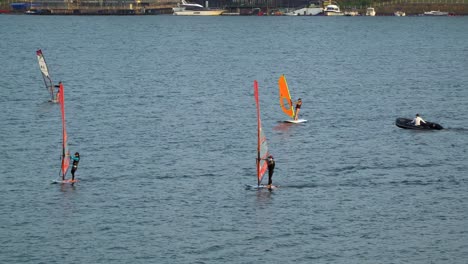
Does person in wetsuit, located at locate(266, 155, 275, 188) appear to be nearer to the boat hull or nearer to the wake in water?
the boat hull

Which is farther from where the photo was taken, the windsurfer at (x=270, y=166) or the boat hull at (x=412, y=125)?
the boat hull at (x=412, y=125)

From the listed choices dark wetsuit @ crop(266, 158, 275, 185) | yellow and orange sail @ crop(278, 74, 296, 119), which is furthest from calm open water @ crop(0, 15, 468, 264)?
yellow and orange sail @ crop(278, 74, 296, 119)

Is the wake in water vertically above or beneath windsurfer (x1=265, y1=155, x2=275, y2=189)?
beneath

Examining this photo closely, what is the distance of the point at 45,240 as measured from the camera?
64.3m

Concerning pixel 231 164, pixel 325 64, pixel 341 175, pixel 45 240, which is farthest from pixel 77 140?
pixel 325 64

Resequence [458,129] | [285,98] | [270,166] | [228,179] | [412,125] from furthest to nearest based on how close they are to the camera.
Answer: [285,98] → [458,129] → [412,125] → [228,179] → [270,166]

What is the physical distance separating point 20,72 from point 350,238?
101990mm

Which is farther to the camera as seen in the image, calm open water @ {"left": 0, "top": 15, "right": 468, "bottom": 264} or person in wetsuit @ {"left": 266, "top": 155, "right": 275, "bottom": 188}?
person in wetsuit @ {"left": 266, "top": 155, "right": 275, "bottom": 188}

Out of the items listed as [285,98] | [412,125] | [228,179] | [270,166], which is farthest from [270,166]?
[285,98]

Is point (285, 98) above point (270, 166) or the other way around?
above

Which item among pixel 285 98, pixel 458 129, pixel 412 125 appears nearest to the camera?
pixel 412 125

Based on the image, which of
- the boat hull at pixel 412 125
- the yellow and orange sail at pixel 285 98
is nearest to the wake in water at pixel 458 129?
the boat hull at pixel 412 125

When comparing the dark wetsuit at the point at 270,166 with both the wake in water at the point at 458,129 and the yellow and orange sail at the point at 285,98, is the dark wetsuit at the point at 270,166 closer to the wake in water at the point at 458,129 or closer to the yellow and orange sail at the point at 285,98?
the wake in water at the point at 458,129

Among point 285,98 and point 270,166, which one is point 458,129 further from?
point 270,166
